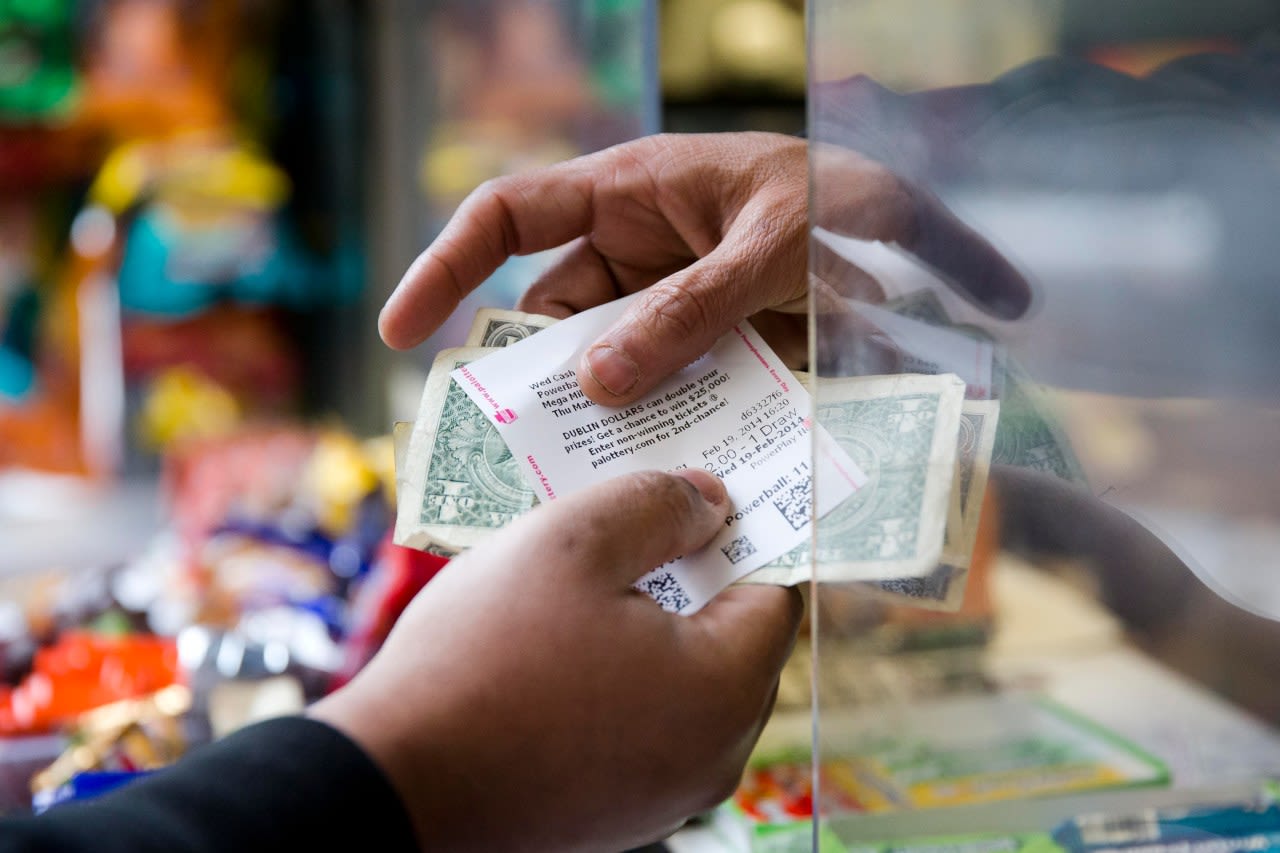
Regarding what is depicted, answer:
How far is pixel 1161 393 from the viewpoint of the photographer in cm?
→ 57

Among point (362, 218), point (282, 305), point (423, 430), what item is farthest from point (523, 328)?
point (282, 305)

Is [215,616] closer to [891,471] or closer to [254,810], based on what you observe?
[254,810]

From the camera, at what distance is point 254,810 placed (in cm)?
57

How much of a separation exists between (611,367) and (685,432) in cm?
8

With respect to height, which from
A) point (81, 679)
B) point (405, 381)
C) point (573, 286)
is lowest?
point (405, 381)

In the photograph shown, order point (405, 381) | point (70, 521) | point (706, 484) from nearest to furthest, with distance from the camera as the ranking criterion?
point (706, 484)
point (405, 381)
point (70, 521)

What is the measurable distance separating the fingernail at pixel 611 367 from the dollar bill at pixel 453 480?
104 mm

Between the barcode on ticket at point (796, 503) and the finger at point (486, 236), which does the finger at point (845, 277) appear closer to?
the barcode on ticket at point (796, 503)

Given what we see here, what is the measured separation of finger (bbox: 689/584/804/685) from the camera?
69 cm

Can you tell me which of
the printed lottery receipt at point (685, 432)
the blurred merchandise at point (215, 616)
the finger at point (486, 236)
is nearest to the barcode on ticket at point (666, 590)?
the printed lottery receipt at point (685, 432)

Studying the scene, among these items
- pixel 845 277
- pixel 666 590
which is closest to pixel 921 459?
pixel 845 277

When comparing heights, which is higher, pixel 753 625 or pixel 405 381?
pixel 753 625

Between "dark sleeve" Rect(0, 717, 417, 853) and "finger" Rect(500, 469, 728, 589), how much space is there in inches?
6.3

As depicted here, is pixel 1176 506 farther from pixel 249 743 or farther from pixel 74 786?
pixel 74 786
